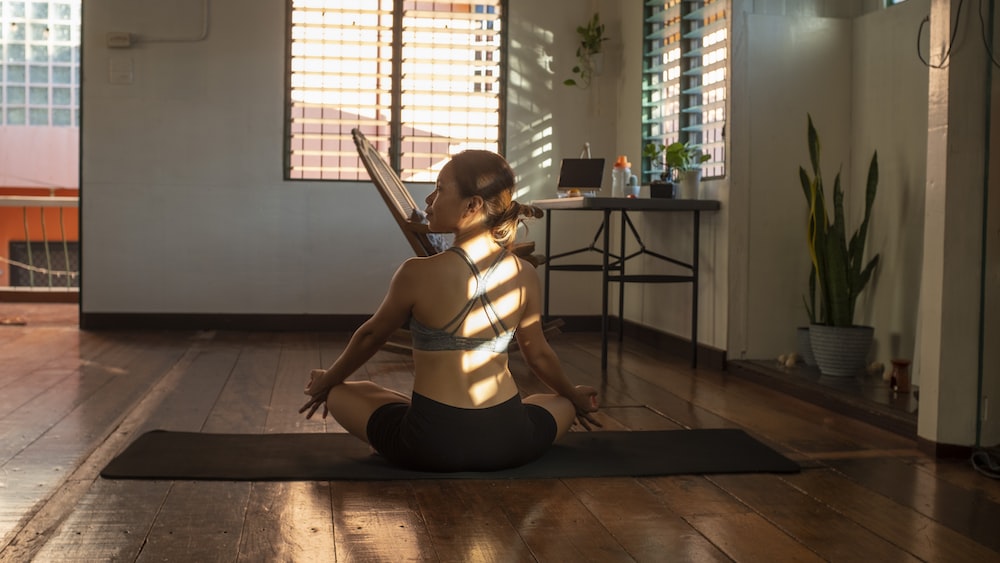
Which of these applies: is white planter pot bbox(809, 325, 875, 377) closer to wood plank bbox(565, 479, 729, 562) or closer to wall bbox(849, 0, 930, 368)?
wall bbox(849, 0, 930, 368)

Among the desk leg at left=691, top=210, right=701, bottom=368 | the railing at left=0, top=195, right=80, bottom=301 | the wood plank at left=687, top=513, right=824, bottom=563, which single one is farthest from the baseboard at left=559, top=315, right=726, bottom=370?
the railing at left=0, top=195, right=80, bottom=301

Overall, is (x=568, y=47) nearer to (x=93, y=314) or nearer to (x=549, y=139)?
(x=549, y=139)

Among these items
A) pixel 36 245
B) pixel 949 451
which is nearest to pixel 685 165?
pixel 949 451

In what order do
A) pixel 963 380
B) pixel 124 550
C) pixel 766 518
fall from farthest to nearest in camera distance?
pixel 963 380 → pixel 766 518 → pixel 124 550

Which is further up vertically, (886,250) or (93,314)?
(886,250)

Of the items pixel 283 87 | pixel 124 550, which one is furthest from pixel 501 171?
pixel 283 87

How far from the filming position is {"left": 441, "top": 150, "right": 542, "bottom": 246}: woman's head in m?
2.62

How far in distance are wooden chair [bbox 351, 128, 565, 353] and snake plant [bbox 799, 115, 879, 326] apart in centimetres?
116

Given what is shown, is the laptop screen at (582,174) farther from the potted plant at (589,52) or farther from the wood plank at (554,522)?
the wood plank at (554,522)

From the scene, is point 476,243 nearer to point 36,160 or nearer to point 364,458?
point 364,458

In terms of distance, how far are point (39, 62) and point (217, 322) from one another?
29.3 ft

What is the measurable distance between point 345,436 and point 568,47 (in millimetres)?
4068

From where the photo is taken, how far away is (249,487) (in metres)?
2.62

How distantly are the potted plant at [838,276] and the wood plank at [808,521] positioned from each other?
5.62 ft
